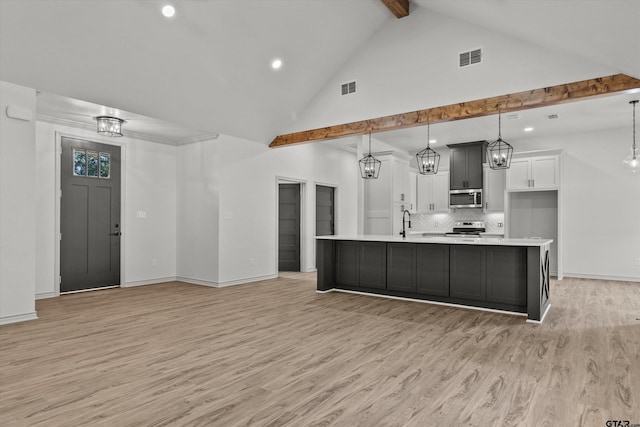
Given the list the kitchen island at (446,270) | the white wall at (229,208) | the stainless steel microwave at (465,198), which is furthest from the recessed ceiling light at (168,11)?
the stainless steel microwave at (465,198)

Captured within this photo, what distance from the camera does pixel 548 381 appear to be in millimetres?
2811

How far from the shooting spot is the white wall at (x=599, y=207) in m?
7.41

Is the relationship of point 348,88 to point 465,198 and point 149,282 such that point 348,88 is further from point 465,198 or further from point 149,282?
point 149,282

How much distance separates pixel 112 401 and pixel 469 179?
8014 millimetres

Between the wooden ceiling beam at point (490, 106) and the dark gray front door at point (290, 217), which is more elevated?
the wooden ceiling beam at point (490, 106)

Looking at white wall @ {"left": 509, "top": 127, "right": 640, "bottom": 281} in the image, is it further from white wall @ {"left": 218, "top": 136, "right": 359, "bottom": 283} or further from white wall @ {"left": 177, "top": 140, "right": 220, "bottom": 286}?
white wall @ {"left": 177, "top": 140, "right": 220, "bottom": 286}

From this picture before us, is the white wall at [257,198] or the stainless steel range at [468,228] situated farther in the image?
the stainless steel range at [468,228]

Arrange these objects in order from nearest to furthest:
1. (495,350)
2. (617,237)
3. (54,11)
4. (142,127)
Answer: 1. (495,350)
2. (54,11)
3. (142,127)
4. (617,237)

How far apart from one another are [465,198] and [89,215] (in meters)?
7.55

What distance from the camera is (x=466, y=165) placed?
343 inches

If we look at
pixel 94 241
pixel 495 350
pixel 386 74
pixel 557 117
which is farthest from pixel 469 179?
pixel 94 241

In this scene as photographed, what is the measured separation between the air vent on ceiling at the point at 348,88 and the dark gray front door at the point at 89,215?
414 cm

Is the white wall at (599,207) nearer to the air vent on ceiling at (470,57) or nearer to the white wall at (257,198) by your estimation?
the air vent on ceiling at (470,57)

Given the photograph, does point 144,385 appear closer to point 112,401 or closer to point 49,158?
point 112,401
